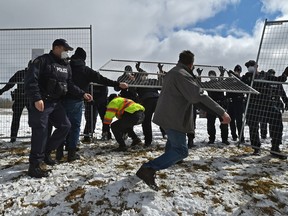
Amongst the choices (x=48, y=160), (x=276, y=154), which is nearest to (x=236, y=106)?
(x=276, y=154)

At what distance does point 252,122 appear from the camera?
577 cm

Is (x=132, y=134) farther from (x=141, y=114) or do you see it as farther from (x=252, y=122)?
(x=252, y=122)

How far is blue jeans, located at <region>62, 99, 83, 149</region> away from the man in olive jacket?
1.64 m

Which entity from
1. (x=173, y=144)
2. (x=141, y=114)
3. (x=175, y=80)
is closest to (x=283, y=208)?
(x=173, y=144)

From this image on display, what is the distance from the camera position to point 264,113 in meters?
5.57

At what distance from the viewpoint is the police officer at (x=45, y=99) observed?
12.2 feet

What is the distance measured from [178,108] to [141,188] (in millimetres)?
1190

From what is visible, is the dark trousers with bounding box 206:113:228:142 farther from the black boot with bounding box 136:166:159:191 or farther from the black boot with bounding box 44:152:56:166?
the black boot with bounding box 44:152:56:166

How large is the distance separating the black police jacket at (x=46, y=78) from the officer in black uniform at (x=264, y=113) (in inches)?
151

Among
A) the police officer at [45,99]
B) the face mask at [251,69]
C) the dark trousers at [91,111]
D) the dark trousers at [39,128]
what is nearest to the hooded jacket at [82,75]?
the police officer at [45,99]

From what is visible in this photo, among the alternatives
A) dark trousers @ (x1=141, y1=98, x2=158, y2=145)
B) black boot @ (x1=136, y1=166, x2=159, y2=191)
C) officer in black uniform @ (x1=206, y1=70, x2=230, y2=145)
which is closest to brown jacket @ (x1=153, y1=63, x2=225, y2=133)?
black boot @ (x1=136, y1=166, x2=159, y2=191)

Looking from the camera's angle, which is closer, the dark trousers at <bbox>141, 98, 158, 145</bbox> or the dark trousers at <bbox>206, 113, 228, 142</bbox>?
the dark trousers at <bbox>141, 98, 158, 145</bbox>

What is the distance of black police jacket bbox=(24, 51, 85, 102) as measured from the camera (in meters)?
3.69

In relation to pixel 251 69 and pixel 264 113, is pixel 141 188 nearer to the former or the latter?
pixel 264 113
